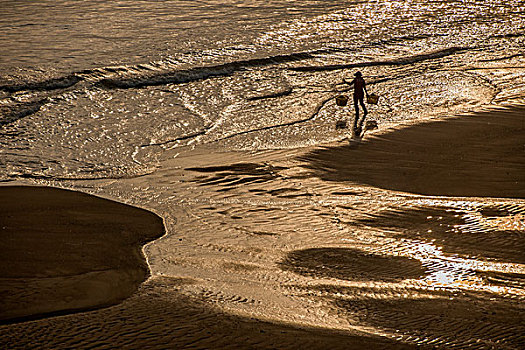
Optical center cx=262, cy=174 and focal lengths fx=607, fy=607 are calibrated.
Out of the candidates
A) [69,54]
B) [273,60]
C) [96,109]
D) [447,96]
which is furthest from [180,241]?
[69,54]

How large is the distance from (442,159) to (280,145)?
11.8ft

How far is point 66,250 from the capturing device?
7371mm

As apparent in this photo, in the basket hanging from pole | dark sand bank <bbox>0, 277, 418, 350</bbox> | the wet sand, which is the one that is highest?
the basket hanging from pole

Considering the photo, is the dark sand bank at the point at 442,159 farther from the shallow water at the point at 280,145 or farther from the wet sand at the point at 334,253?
the shallow water at the point at 280,145

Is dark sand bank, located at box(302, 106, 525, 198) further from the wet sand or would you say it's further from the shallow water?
the shallow water

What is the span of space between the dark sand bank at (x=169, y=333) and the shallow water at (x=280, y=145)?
28cm

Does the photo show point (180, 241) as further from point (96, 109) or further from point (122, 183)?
point (96, 109)

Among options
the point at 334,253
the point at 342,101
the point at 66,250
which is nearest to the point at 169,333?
the point at 66,250

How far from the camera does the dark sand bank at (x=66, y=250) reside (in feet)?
19.3

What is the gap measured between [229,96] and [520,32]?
598 inches

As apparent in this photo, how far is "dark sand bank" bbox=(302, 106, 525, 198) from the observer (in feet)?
33.4

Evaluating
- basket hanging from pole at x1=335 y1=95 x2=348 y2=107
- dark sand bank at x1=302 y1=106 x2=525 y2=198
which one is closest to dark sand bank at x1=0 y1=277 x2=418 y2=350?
dark sand bank at x1=302 y1=106 x2=525 y2=198

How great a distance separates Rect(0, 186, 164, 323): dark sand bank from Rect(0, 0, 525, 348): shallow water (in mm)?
461

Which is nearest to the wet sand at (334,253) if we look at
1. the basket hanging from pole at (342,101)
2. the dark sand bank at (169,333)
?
the dark sand bank at (169,333)
